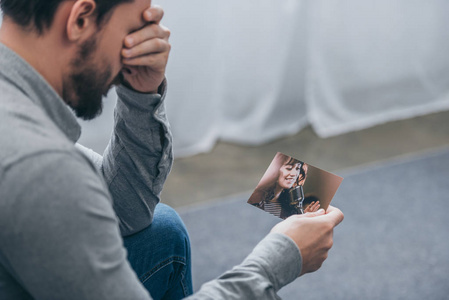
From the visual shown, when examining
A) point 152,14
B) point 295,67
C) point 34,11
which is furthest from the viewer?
point 295,67

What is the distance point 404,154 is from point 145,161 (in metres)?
1.71

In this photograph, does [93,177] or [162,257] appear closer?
[93,177]

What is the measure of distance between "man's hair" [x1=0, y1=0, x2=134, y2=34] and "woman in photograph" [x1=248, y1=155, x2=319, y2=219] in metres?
0.49

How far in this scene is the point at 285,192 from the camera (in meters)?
1.13

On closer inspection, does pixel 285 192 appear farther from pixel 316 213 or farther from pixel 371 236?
pixel 371 236

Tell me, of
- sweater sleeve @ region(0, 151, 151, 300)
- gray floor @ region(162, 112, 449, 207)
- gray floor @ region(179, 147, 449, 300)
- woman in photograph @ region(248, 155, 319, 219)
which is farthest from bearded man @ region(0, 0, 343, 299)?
gray floor @ region(162, 112, 449, 207)

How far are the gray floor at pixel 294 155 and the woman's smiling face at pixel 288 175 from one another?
1.13m

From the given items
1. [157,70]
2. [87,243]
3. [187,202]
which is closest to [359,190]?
[187,202]

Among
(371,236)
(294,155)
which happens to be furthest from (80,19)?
(294,155)

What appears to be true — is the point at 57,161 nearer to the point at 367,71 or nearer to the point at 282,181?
the point at 282,181

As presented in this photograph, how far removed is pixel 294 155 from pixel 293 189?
1.46 metres

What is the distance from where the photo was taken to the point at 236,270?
2.82 feet

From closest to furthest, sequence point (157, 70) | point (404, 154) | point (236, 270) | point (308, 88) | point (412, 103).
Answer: point (236, 270)
point (157, 70)
point (404, 154)
point (308, 88)
point (412, 103)

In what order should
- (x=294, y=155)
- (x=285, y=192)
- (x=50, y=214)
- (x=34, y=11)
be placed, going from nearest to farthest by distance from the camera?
(x=50, y=214) → (x=34, y=11) → (x=285, y=192) → (x=294, y=155)
